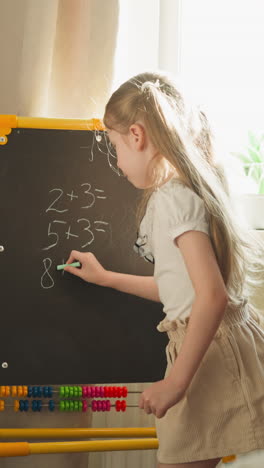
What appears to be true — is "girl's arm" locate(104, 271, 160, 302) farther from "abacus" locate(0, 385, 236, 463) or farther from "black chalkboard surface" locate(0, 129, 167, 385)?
"abacus" locate(0, 385, 236, 463)

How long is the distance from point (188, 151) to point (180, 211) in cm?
13

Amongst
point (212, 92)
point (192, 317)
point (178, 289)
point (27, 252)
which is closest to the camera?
point (192, 317)

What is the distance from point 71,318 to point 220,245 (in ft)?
2.06

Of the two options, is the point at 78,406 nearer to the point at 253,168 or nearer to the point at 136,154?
the point at 136,154

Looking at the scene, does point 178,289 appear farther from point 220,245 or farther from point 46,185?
point 46,185

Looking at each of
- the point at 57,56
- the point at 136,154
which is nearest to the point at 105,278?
the point at 136,154

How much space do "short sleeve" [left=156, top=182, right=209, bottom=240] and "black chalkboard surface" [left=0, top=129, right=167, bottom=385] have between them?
1.65ft

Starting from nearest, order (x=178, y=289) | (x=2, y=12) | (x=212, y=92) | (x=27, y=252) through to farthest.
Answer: (x=178, y=289)
(x=27, y=252)
(x=2, y=12)
(x=212, y=92)

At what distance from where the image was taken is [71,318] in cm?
184

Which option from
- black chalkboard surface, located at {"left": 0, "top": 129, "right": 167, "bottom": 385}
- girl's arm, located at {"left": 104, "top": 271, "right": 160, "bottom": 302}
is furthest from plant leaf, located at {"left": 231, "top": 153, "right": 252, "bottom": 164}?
girl's arm, located at {"left": 104, "top": 271, "right": 160, "bottom": 302}

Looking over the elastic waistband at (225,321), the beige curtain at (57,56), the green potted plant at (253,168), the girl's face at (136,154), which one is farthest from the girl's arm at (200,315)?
the green potted plant at (253,168)

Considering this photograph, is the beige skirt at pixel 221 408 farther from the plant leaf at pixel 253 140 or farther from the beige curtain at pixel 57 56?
the plant leaf at pixel 253 140

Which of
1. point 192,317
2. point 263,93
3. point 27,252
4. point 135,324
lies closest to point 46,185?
point 27,252

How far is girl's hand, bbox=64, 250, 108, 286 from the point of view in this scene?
1835 millimetres
